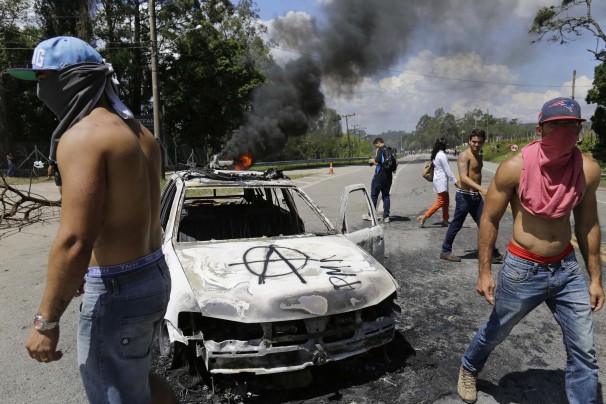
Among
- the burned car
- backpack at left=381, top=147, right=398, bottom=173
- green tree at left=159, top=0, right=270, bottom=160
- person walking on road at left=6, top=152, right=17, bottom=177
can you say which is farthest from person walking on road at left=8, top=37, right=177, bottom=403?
green tree at left=159, top=0, right=270, bottom=160

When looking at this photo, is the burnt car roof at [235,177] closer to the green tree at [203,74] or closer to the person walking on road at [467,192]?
the person walking on road at [467,192]

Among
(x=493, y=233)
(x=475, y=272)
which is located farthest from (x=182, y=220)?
(x=475, y=272)

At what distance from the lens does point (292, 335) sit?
2.62 m

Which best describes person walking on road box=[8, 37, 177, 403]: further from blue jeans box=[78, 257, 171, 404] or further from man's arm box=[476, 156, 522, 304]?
man's arm box=[476, 156, 522, 304]

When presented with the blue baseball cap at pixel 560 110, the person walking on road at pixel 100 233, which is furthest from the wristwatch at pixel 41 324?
the blue baseball cap at pixel 560 110

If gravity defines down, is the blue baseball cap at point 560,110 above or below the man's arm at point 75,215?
above

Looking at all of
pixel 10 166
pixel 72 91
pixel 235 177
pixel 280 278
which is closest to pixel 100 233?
pixel 72 91

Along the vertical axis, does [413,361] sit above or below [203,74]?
below

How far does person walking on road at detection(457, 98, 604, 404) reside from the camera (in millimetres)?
2275

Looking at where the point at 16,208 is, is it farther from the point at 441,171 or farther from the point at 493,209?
the point at 493,209

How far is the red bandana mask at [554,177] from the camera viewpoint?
2.30m

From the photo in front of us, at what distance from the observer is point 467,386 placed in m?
2.68

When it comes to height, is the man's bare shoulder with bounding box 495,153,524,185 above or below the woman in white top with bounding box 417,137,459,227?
above

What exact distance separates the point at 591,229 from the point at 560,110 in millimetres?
704
